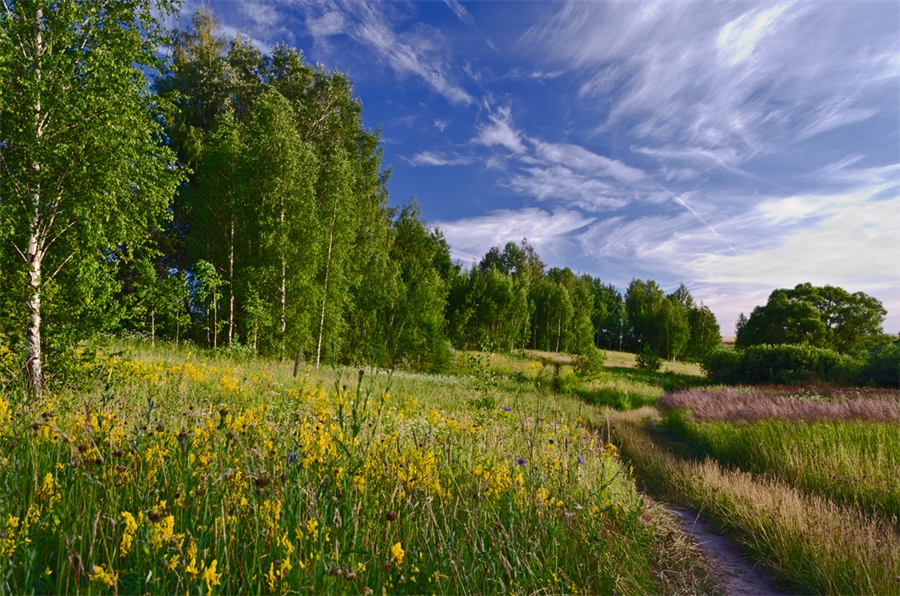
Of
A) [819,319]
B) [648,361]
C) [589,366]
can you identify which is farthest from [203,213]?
[819,319]

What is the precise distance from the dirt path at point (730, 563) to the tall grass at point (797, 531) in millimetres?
133

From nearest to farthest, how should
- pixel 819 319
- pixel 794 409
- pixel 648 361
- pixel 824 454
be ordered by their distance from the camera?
1. pixel 824 454
2. pixel 794 409
3. pixel 819 319
4. pixel 648 361

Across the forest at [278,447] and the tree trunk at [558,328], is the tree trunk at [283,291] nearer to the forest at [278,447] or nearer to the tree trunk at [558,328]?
the forest at [278,447]

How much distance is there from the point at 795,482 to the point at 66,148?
36.1ft

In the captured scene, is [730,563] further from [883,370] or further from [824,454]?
[883,370]

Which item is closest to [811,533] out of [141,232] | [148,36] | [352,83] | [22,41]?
[141,232]

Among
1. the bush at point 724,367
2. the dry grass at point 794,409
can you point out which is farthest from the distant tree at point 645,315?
the dry grass at point 794,409

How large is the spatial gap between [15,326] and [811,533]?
9917 millimetres

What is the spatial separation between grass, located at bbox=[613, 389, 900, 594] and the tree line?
4.50 m

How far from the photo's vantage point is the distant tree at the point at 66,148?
5.78m

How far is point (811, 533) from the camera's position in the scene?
13.9ft

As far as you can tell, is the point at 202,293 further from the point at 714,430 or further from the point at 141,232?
the point at 714,430

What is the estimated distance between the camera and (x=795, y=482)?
6004mm

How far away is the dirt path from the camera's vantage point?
3.96m
